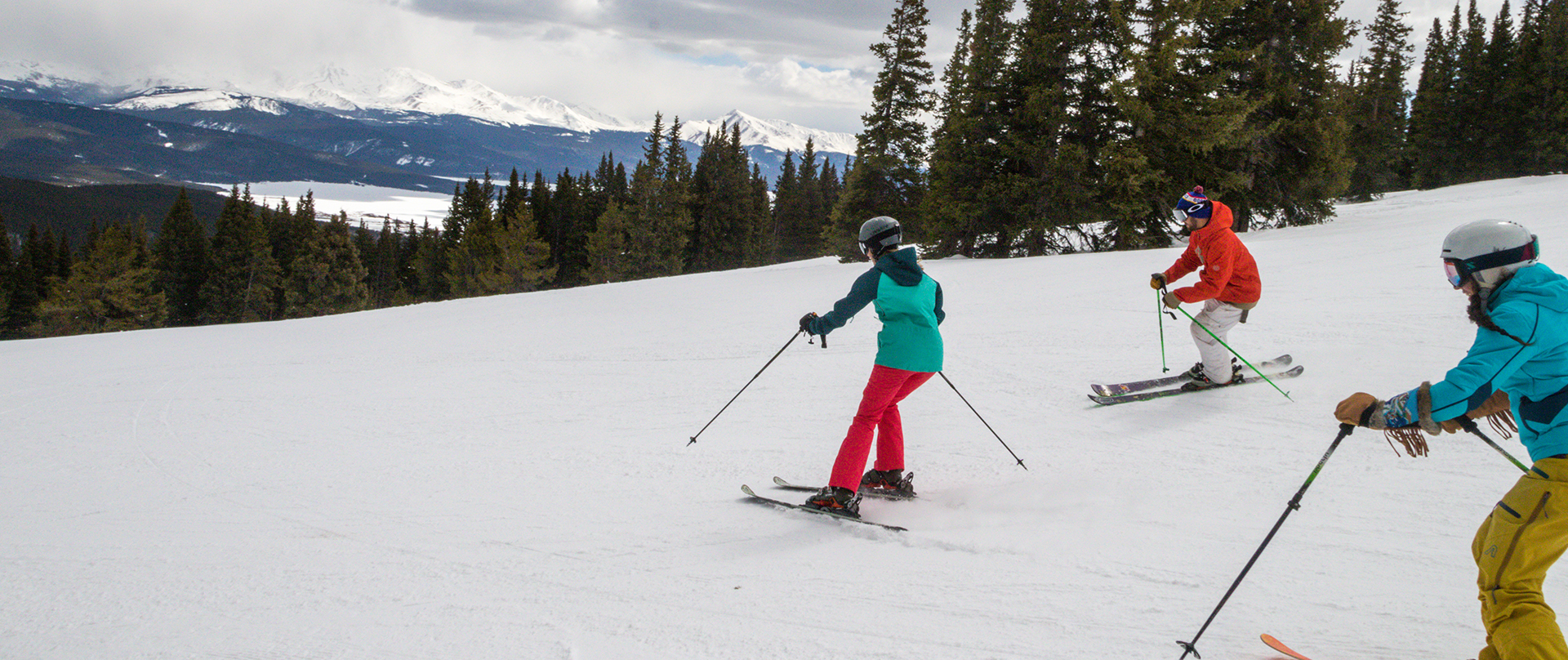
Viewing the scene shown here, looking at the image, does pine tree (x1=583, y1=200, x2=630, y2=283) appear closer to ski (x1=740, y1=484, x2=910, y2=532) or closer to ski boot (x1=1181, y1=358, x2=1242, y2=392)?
ski boot (x1=1181, y1=358, x2=1242, y2=392)

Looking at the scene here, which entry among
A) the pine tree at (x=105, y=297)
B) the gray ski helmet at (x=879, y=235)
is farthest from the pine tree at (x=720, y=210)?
the gray ski helmet at (x=879, y=235)

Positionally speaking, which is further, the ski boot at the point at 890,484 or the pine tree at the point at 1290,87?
the pine tree at the point at 1290,87

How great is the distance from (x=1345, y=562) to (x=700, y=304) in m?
11.9

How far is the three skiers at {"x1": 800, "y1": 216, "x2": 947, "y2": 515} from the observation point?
449 cm

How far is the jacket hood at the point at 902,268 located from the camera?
446cm

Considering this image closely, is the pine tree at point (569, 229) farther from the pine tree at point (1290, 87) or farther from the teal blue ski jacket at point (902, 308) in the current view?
the teal blue ski jacket at point (902, 308)

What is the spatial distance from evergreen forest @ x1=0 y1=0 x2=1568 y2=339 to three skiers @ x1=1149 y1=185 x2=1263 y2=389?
43.4ft

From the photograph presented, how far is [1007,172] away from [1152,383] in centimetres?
1711

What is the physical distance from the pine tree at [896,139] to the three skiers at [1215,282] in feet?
76.1

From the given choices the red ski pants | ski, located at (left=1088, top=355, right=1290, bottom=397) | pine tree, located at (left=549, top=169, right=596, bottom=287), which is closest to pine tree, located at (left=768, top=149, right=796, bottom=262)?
pine tree, located at (left=549, top=169, right=596, bottom=287)

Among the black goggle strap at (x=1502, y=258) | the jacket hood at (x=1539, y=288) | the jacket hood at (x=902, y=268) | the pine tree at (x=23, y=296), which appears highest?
the black goggle strap at (x=1502, y=258)

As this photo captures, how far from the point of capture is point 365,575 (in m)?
4.16

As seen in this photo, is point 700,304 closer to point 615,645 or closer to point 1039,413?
point 1039,413

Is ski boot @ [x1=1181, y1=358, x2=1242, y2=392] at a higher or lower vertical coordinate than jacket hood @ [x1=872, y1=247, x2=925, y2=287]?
lower
